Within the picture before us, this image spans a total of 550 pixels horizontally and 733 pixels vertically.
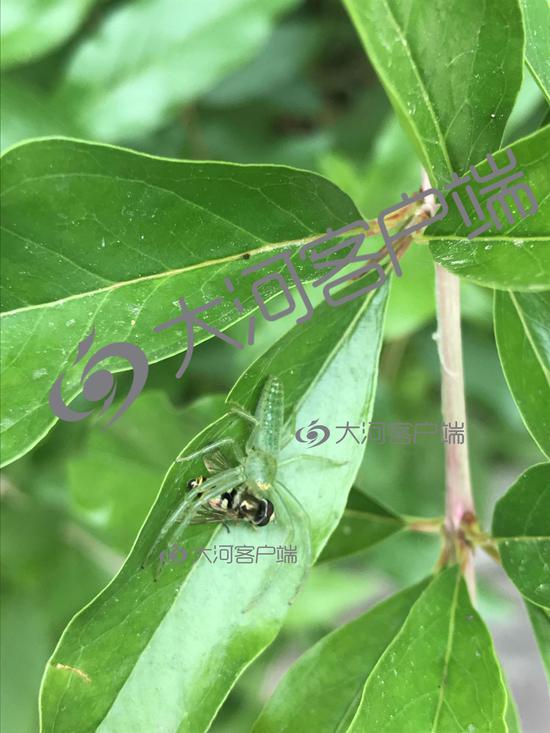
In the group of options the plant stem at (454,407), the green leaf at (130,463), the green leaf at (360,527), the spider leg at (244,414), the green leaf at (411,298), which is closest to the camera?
the spider leg at (244,414)

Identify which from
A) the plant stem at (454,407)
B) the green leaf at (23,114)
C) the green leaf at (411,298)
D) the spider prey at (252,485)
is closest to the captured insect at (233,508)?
the spider prey at (252,485)

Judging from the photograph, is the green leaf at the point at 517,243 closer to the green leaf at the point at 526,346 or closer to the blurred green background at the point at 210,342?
the green leaf at the point at 526,346

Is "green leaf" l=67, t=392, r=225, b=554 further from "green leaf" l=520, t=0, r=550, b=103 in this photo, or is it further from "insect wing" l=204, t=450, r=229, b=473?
"green leaf" l=520, t=0, r=550, b=103

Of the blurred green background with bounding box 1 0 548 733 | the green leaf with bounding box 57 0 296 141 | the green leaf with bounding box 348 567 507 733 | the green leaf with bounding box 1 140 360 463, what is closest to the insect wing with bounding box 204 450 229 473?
the green leaf with bounding box 1 140 360 463

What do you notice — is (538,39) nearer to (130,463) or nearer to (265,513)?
(265,513)

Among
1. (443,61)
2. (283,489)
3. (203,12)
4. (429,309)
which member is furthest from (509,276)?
(203,12)

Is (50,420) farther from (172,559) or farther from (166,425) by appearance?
(166,425)

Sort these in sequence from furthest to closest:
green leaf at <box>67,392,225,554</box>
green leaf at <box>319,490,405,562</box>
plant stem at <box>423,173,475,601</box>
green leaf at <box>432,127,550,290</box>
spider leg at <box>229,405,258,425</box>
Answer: green leaf at <box>67,392,225,554</box>
green leaf at <box>319,490,405,562</box>
plant stem at <box>423,173,475,601</box>
spider leg at <box>229,405,258,425</box>
green leaf at <box>432,127,550,290</box>
